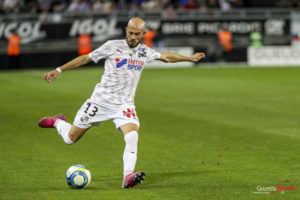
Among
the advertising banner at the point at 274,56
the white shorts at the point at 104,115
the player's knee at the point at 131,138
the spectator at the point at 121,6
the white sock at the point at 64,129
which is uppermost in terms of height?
the white shorts at the point at 104,115

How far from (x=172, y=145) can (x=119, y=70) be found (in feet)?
12.9

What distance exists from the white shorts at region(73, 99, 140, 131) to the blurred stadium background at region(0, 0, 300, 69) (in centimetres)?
2597

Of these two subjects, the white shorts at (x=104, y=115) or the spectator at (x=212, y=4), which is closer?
the white shorts at (x=104, y=115)

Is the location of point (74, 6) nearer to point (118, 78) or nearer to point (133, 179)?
point (118, 78)

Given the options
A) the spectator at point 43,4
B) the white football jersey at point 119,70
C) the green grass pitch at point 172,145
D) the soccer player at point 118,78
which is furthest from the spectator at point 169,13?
the white football jersey at point 119,70

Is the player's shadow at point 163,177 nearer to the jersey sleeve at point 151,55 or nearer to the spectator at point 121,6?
the jersey sleeve at point 151,55

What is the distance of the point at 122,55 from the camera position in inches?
361

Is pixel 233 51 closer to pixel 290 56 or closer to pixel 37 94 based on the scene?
pixel 290 56

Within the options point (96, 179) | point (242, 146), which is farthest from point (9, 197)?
point (242, 146)

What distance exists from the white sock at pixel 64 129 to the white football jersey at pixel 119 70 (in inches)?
33.7

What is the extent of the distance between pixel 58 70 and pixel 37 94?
46.7ft

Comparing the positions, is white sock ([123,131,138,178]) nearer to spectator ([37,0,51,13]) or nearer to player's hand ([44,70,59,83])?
player's hand ([44,70,59,83])

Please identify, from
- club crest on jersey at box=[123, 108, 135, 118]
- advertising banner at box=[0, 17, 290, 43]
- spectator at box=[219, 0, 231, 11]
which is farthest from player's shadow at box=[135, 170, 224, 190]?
spectator at box=[219, 0, 231, 11]

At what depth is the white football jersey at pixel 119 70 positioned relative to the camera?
9172 mm
